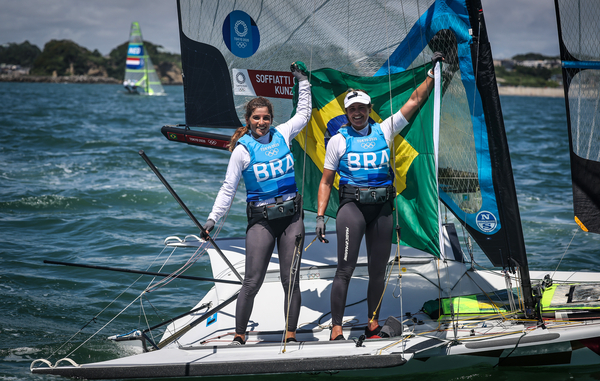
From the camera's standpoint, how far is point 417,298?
13.3 ft

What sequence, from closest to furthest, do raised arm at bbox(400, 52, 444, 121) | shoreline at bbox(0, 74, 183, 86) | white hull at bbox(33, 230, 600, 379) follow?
white hull at bbox(33, 230, 600, 379), raised arm at bbox(400, 52, 444, 121), shoreline at bbox(0, 74, 183, 86)

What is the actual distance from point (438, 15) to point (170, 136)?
3.02 meters

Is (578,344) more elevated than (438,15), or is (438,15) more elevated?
(438,15)

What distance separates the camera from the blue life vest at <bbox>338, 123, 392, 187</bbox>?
3115mm

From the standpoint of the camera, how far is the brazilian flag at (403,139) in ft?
11.5

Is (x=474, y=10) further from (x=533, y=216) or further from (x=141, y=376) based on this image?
(x=533, y=216)

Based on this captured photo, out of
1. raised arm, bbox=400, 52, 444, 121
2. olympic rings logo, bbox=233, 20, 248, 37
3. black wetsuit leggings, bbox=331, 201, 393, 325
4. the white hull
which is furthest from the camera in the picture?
olympic rings logo, bbox=233, 20, 248, 37

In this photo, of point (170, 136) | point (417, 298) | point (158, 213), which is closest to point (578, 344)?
point (417, 298)

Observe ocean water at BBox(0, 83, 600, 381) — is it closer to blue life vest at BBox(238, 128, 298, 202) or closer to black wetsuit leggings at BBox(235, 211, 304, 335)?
black wetsuit leggings at BBox(235, 211, 304, 335)

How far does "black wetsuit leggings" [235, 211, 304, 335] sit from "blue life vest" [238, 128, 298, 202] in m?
0.17

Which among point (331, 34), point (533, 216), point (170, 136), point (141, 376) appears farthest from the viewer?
point (533, 216)

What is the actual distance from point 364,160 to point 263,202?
26.2 inches

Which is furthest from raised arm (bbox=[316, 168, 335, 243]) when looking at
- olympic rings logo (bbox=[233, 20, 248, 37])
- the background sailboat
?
the background sailboat

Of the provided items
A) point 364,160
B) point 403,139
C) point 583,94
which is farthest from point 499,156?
point 364,160
